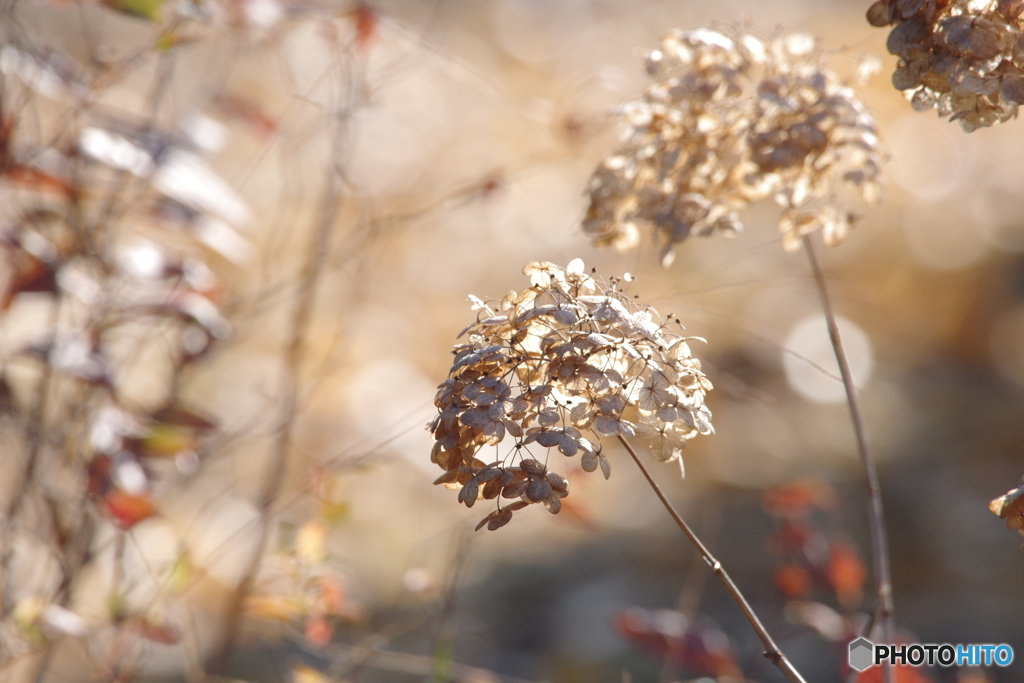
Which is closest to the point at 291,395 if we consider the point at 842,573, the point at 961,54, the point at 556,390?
the point at 556,390

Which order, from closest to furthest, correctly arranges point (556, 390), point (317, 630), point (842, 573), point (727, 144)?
point (556, 390)
point (727, 144)
point (317, 630)
point (842, 573)

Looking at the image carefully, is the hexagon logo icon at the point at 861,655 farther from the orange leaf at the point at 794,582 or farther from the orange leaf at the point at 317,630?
the orange leaf at the point at 317,630

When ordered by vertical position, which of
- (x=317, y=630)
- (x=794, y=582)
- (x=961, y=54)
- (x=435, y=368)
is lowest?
(x=317, y=630)

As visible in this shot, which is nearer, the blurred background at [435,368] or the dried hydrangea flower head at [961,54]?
the dried hydrangea flower head at [961,54]

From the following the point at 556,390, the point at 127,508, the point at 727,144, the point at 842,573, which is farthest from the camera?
the point at 842,573

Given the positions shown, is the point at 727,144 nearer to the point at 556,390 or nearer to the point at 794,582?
the point at 556,390

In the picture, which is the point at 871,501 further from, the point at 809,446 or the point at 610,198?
the point at 809,446

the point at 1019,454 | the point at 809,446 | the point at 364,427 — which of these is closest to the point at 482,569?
the point at 364,427

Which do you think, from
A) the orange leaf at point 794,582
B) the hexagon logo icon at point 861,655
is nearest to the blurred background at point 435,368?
the orange leaf at point 794,582
